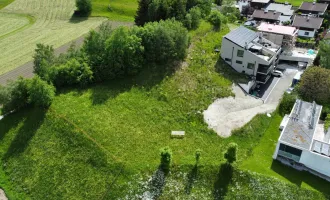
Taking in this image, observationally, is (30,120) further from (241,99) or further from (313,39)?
(313,39)

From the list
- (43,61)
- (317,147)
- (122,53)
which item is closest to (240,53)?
(122,53)

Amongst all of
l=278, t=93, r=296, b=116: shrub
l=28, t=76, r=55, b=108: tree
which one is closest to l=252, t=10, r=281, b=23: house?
l=278, t=93, r=296, b=116: shrub

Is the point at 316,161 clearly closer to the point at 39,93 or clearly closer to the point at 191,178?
the point at 191,178

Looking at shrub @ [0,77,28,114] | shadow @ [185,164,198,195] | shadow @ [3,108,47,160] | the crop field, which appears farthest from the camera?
the crop field

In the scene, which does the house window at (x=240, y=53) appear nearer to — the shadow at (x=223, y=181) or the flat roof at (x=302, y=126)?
the flat roof at (x=302, y=126)

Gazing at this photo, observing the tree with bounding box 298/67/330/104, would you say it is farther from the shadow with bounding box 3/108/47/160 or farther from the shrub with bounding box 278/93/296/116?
the shadow with bounding box 3/108/47/160

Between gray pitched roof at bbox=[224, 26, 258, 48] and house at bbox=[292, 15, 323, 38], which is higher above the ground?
gray pitched roof at bbox=[224, 26, 258, 48]

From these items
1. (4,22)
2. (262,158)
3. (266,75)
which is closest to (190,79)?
(266,75)
